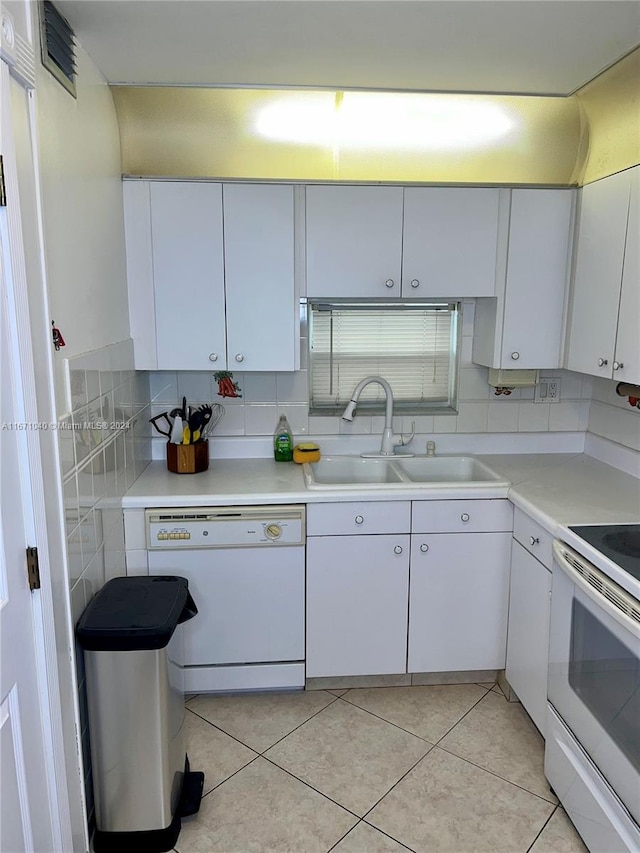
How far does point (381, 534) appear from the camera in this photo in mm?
2496

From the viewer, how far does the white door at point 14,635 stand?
4.34 ft

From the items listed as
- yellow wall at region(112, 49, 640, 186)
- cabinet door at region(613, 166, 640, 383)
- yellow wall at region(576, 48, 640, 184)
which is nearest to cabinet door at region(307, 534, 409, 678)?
cabinet door at region(613, 166, 640, 383)

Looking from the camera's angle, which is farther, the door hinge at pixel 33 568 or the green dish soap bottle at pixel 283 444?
the green dish soap bottle at pixel 283 444

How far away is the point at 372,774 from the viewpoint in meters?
2.19

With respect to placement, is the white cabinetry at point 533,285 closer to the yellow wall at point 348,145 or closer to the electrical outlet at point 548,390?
the yellow wall at point 348,145

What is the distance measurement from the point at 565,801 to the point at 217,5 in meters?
2.61

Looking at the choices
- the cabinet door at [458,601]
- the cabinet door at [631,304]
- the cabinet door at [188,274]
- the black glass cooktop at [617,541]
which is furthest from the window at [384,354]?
the black glass cooktop at [617,541]

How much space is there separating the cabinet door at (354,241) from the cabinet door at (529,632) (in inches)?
49.5

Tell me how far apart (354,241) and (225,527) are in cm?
130

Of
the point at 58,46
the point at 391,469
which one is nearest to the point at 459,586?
the point at 391,469

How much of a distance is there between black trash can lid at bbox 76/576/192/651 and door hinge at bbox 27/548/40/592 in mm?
332

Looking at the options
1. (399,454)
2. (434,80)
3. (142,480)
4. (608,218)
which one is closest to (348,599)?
(399,454)

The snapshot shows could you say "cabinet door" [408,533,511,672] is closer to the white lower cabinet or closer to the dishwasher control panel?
the white lower cabinet

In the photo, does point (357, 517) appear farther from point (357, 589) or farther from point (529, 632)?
point (529, 632)
